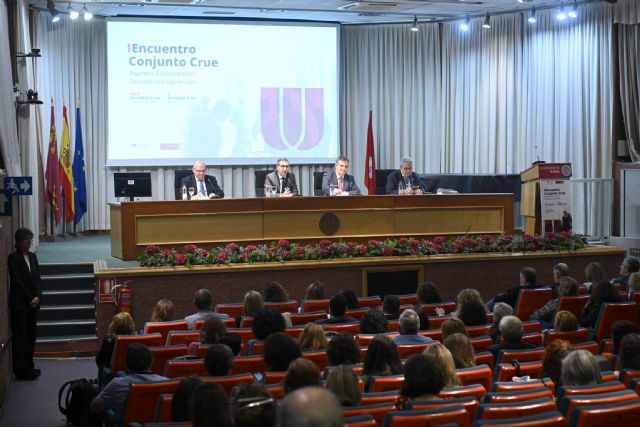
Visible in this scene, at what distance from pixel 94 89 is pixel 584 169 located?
825 cm

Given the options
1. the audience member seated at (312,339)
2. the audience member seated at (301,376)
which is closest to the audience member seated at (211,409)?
the audience member seated at (301,376)

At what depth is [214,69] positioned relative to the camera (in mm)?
14875

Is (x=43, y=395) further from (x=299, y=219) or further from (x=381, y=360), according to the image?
(x=381, y=360)

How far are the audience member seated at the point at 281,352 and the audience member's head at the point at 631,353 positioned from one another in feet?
5.95

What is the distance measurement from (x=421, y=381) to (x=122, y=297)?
18.5 ft

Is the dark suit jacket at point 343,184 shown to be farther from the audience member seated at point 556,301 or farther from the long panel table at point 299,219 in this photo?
the audience member seated at point 556,301

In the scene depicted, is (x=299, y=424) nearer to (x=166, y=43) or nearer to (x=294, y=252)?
(x=294, y=252)

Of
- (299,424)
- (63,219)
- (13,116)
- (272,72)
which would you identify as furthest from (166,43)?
(299,424)

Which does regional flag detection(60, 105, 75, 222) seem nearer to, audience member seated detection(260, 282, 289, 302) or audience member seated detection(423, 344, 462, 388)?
audience member seated detection(260, 282, 289, 302)

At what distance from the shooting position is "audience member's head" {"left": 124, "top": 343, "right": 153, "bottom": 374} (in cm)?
530

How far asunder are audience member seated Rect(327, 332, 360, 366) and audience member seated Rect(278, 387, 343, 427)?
117 inches

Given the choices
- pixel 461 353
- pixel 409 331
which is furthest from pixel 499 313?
pixel 461 353

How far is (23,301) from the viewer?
27.5ft

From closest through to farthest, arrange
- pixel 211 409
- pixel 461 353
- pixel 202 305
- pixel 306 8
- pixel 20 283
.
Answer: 1. pixel 211 409
2. pixel 461 353
3. pixel 202 305
4. pixel 20 283
5. pixel 306 8
